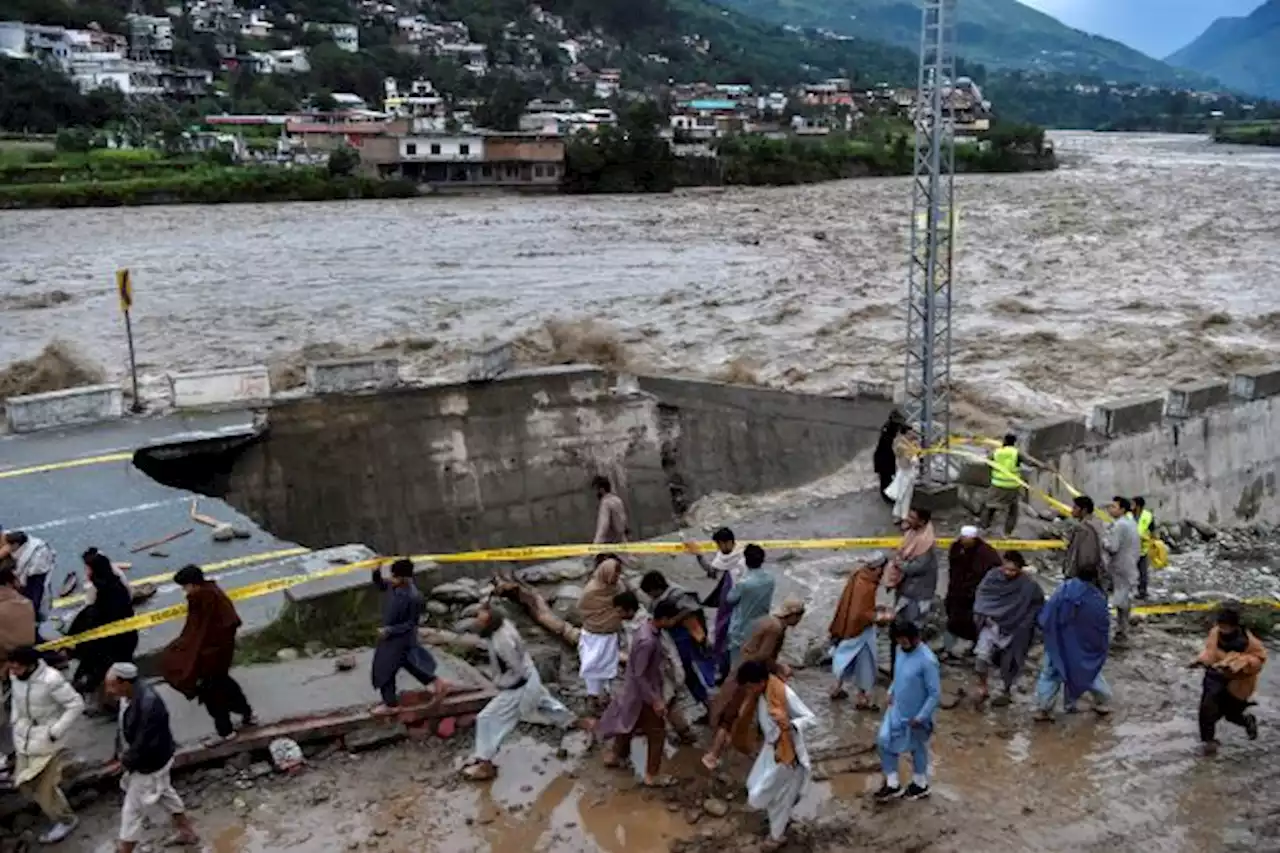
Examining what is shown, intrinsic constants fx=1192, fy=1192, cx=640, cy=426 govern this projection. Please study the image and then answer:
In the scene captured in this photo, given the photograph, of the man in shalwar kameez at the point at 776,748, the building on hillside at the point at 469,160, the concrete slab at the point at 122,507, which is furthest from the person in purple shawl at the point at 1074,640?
the building on hillside at the point at 469,160

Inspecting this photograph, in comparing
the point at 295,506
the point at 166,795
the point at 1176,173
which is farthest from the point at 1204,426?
the point at 1176,173

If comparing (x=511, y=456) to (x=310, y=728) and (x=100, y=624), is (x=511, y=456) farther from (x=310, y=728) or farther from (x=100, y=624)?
(x=100, y=624)

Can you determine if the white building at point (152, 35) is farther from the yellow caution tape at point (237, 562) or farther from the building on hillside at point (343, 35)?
the yellow caution tape at point (237, 562)

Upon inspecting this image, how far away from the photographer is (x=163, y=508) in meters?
13.2

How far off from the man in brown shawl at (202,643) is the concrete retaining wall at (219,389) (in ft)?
30.8

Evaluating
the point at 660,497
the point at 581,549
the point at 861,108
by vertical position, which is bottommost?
the point at 660,497

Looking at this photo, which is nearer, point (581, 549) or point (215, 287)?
point (581, 549)

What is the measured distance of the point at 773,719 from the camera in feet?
22.6

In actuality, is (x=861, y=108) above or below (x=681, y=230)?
above

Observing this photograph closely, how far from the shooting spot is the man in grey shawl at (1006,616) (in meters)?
8.82

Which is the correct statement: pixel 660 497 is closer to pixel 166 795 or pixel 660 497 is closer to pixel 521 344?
pixel 166 795

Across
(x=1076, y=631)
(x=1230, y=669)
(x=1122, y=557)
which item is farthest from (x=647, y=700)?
(x=1122, y=557)

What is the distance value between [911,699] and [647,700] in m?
1.67

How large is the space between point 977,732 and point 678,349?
25.5 metres
